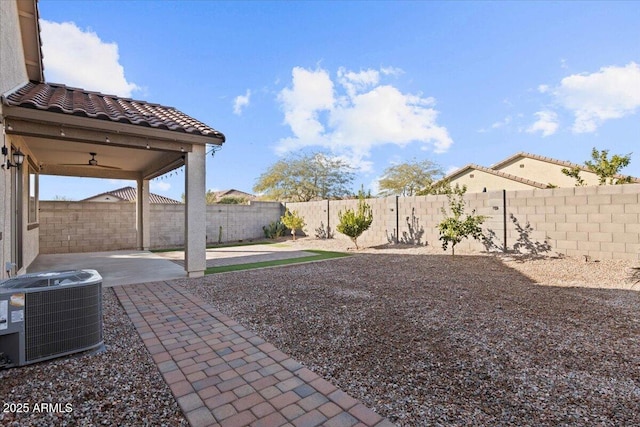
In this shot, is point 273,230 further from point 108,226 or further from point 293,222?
point 108,226

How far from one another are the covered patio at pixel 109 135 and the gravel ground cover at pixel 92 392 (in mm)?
4115

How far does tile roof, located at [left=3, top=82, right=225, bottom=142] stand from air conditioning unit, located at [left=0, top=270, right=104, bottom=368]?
3.52 m

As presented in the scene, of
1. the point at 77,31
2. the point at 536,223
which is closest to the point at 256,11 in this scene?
the point at 77,31

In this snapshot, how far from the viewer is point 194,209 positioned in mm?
6980

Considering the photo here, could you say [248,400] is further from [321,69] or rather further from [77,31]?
[321,69]

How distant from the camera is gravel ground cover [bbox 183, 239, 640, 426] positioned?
7.78 ft

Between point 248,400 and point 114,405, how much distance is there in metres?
1.04

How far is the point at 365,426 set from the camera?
2.11 meters

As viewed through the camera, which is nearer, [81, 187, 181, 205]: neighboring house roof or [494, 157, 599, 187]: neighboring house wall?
[494, 157, 599, 187]: neighboring house wall

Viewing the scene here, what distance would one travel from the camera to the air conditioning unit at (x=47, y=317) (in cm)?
287

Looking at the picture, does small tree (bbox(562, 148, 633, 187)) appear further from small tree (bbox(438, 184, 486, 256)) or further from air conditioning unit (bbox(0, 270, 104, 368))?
air conditioning unit (bbox(0, 270, 104, 368))

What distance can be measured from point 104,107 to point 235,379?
258 inches

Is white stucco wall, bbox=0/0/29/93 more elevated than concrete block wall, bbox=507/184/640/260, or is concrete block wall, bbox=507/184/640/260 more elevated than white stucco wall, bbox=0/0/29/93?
white stucco wall, bbox=0/0/29/93

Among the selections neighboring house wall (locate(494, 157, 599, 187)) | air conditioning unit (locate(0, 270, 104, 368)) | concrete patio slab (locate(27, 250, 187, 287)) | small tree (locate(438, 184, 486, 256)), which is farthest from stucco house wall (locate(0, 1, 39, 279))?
neighboring house wall (locate(494, 157, 599, 187))
